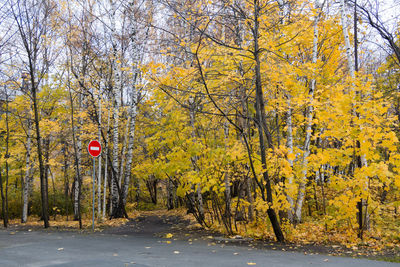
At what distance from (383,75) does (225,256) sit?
15498 mm

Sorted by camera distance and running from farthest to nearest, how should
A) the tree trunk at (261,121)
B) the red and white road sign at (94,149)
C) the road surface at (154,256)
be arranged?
the red and white road sign at (94,149) < the tree trunk at (261,121) < the road surface at (154,256)

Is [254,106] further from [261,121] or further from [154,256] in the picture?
[154,256]

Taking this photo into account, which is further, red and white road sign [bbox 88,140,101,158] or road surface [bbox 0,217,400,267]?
red and white road sign [bbox 88,140,101,158]

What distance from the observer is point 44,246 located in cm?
640

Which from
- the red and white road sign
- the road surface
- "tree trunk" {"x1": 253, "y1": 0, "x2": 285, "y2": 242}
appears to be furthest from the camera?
the red and white road sign

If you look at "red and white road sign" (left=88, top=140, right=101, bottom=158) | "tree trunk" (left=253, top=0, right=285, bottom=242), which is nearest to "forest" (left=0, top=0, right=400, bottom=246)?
"tree trunk" (left=253, top=0, right=285, bottom=242)

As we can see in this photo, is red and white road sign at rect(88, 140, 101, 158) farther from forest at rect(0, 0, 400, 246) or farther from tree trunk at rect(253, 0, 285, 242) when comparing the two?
tree trunk at rect(253, 0, 285, 242)

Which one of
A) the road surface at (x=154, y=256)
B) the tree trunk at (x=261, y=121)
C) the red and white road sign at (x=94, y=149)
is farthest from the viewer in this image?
the red and white road sign at (x=94, y=149)

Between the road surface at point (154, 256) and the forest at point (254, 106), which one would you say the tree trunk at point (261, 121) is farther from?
the road surface at point (154, 256)

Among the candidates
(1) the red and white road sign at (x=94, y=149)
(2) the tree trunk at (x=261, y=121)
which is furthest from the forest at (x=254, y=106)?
(1) the red and white road sign at (x=94, y=149)

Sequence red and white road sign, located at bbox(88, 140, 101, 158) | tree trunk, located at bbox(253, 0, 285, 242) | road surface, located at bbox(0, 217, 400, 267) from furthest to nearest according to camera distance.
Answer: red and white road sign, located at bbox(88, 140, 101, 158), tree trunk, located at bbox(253, 0, 285, 242), road surface, located at bbox(0, 217, 400, 267)

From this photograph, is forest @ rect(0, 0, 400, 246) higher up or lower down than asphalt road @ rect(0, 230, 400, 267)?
higher up

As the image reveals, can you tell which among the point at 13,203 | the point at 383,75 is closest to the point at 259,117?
the point at 383,75

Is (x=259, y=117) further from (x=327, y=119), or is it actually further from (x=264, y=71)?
(x=327, y=119)
